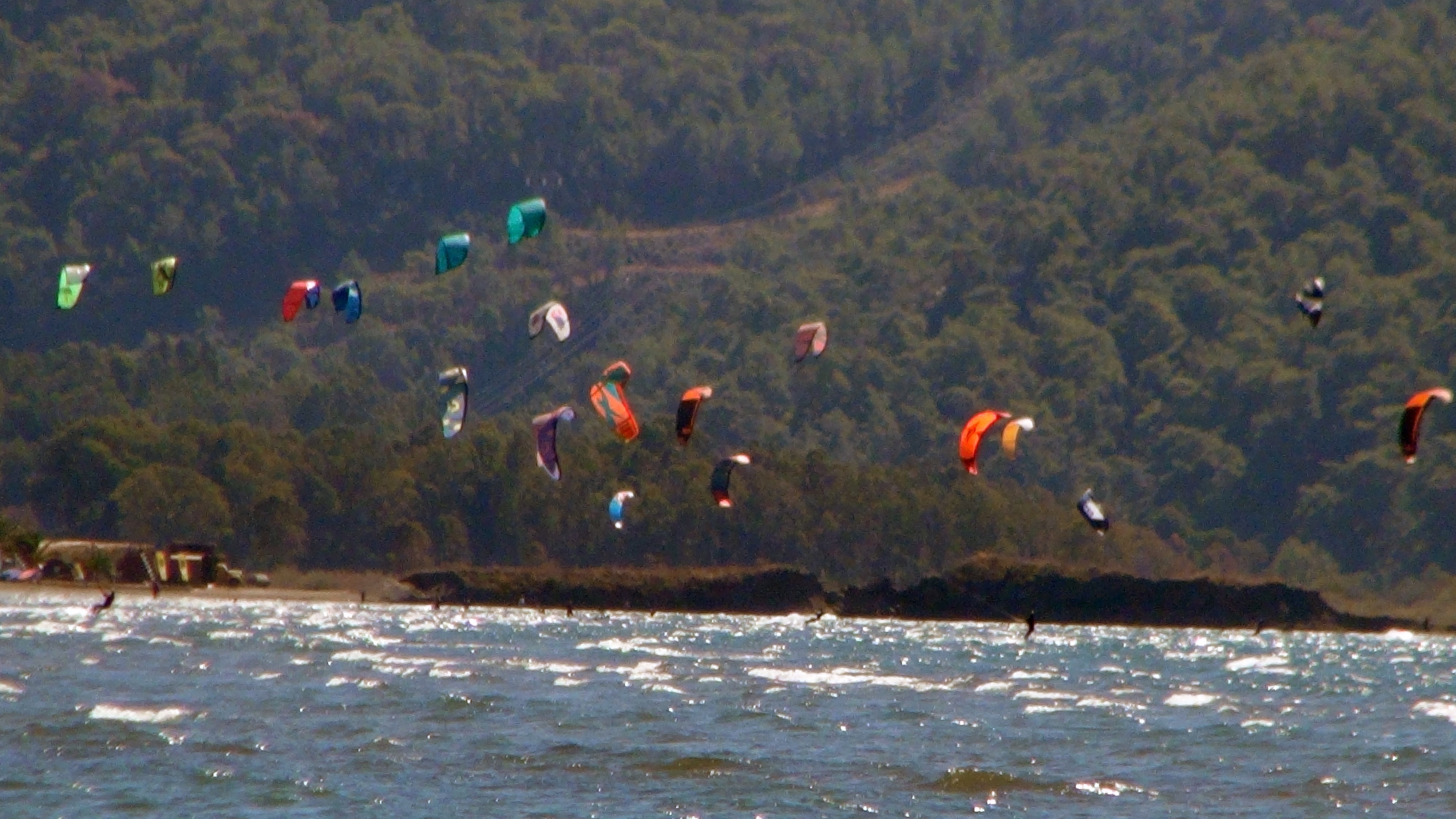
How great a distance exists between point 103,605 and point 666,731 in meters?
32.4

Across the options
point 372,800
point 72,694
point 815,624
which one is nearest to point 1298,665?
point 815,624

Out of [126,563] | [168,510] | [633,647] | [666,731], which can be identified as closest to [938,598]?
[126,563]

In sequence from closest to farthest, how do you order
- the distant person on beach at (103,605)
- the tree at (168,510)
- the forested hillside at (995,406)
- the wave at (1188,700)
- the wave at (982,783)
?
1. the wave at (982,783)
2. the wave at (1188,700)
3. the distant person on beach at (103,605)
4. the tree at (168,510)
5. the forested hillside at (995,406)

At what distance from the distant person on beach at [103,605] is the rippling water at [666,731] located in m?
0.75

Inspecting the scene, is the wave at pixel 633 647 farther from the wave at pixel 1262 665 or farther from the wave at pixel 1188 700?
the wave at pixel 1262 665

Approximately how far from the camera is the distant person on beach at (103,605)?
59.9 meters

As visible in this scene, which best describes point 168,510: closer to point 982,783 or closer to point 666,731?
point 666,731

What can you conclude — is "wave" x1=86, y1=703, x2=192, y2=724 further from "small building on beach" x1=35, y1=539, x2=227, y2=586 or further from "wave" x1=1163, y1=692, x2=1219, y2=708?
"small building on beach" x1=35, y1=539, x2=227, y2=586

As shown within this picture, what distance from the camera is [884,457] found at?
16700cm

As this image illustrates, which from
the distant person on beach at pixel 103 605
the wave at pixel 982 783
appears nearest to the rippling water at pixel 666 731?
the wave at pixel 982 783

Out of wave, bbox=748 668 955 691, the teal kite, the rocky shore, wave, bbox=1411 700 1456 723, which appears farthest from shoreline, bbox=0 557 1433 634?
the teal kite

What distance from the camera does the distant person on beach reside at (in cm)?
5994

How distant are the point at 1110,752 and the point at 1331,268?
470 feet

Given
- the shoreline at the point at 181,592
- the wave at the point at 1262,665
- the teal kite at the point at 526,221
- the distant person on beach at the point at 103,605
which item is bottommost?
the shoreline at the point at 181,592
